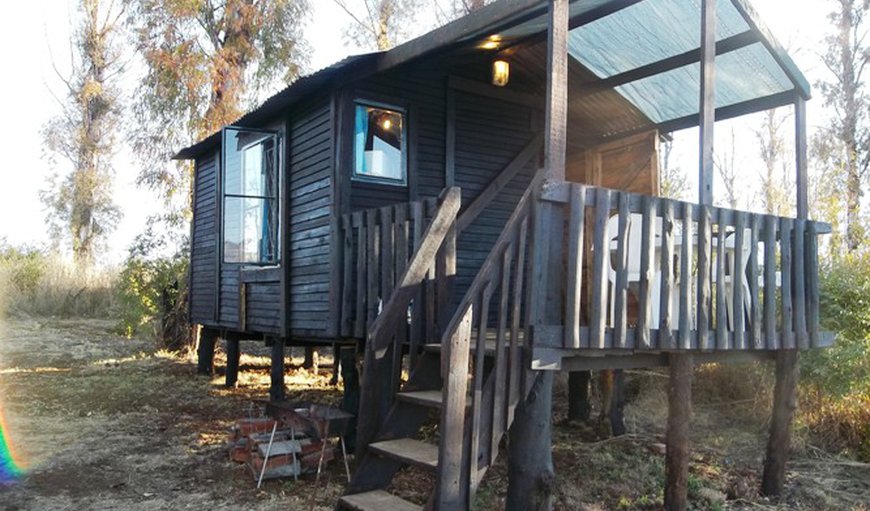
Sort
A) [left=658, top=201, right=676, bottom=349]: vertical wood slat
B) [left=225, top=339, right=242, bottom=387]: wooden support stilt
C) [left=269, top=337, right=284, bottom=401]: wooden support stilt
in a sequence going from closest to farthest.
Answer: [left=658, top=201, right=676, bottom=349]: vertical wood slat → [left=269, top=337, right=284, bottom=401]: wooden support stilt → [left=225, top=339, right=242, bottom=387]: wooden support stilt

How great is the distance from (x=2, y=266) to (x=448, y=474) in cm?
2208

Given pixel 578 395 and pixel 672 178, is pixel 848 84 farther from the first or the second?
pixel 578 395

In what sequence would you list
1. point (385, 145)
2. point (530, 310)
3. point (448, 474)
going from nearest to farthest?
point (448, 474) < point (530, 310) < point (385, 145)

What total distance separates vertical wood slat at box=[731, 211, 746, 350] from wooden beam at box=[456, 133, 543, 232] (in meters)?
3.19

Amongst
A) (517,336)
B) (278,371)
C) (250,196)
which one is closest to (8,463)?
(278,371)

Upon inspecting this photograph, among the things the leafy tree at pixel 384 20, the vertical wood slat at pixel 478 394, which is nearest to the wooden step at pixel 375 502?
the vertical wood slat at pixel 478 394

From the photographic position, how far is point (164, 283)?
14.5m

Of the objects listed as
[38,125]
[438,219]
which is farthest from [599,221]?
[38,125]

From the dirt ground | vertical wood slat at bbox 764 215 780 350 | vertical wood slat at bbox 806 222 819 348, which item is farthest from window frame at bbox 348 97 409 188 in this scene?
vertical wood slat at bbox 806 222 819 348

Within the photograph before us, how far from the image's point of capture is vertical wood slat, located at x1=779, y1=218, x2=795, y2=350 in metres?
5.84

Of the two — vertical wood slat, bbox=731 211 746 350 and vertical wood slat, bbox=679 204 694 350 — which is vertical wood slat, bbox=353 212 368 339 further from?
vertical wood slat, bbox=731 211 746 350

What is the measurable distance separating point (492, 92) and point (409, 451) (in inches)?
208

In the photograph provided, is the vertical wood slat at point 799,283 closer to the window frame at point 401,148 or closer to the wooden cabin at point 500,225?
A: the wooden cabin at point 500,225

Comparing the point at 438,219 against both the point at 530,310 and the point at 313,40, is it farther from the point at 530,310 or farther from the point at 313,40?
the point at 313,40
